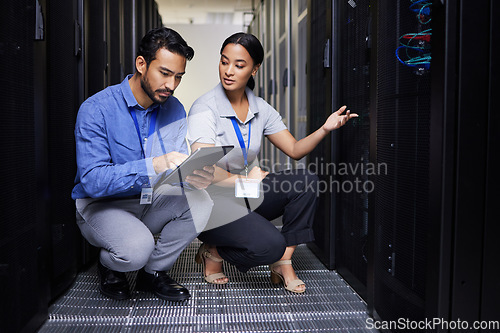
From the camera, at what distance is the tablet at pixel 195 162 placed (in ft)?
5.23

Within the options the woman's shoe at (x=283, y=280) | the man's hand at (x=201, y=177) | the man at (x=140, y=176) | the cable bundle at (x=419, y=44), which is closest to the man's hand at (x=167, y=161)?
the man at (x=140, y=176)

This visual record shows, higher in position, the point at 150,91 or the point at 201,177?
the point at 150,91

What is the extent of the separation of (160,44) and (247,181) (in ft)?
2.39

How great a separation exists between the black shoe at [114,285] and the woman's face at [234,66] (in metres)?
1.04

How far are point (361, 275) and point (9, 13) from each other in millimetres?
1785

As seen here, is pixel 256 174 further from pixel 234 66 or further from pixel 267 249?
pixel 234 66

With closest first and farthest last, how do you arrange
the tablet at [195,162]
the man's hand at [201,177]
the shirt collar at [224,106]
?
the tablet at [195,162] < the man's hand at [201,177] < the shirt collar at [224,106]

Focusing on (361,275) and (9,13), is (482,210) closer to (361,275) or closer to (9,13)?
(361,275)

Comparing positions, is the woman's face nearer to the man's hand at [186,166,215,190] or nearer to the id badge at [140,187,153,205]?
the man's hand at [186,166,215,190]

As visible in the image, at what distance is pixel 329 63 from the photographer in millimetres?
2359

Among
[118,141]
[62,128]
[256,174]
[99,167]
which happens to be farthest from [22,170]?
[256,174]

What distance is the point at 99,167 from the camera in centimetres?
178

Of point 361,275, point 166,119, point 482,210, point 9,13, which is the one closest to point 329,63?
point 166,119

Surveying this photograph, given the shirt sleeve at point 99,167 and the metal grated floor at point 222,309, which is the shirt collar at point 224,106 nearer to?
the shirt sleeve at point 99,167
